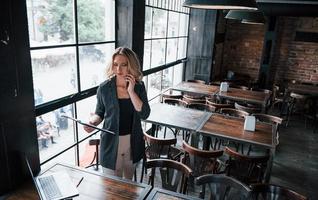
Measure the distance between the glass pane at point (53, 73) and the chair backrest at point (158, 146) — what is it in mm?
1074

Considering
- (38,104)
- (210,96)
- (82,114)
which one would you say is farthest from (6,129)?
(210,96)

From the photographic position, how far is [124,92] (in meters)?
2.38

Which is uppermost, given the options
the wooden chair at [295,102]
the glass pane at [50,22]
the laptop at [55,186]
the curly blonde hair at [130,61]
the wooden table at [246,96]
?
the glass pane at [50,22]

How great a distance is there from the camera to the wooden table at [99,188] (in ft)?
6.33

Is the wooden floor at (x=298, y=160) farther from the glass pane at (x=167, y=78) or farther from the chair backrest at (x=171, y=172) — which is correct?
the glass pane at (x=167, y=78)

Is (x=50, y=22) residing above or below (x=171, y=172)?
above

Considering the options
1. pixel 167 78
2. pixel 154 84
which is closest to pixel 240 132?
pixel 154 84

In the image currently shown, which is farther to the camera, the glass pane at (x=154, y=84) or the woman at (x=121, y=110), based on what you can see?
the glass pane at (x=154, y=84)

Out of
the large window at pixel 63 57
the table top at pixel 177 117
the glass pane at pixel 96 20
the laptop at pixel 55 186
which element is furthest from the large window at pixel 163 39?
the laptop at pixel 55 186

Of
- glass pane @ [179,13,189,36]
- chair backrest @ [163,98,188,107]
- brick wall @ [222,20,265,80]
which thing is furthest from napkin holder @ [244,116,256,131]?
brick wall @ [222,20,265,80]

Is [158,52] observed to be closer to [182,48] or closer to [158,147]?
[182,48]

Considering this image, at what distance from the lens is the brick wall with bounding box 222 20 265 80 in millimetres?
8211

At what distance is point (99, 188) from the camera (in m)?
2.03

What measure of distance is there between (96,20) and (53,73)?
0.98m
